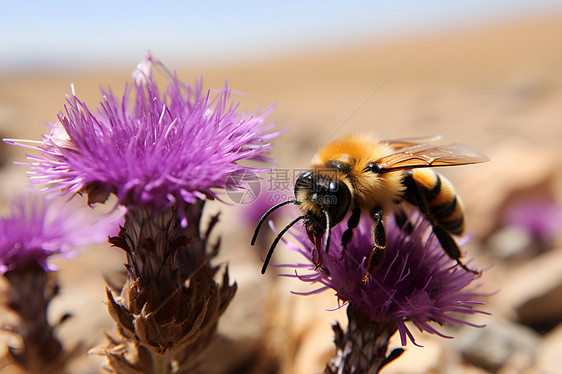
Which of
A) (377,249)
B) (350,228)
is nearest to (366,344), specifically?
(377,249)

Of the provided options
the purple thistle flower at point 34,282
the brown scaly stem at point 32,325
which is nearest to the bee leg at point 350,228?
the purple thistle flower at point 34,282

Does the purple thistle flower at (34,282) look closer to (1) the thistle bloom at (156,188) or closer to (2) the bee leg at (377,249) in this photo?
(1) the thistle bloom at (156,188)

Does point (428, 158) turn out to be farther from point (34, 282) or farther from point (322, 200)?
point (34, 282)

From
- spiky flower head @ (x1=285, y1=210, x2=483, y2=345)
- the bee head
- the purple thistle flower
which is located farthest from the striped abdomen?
the purple thistle flower

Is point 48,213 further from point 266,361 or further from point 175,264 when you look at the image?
point 266,361

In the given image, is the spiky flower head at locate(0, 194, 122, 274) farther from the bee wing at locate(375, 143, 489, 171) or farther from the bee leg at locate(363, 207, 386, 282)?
the bee wing at locate(375, 143, 489, 171)

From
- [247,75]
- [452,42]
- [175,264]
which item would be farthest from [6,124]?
[452,42]
